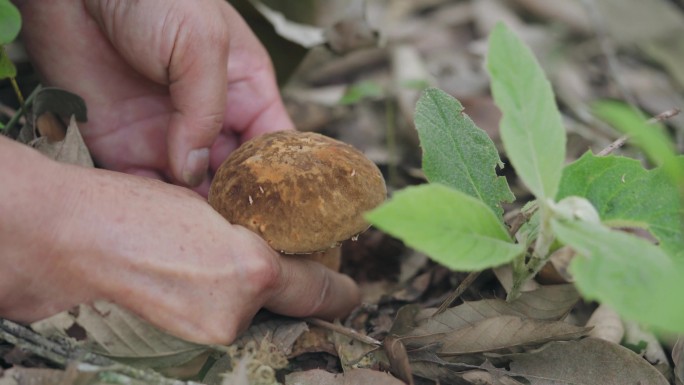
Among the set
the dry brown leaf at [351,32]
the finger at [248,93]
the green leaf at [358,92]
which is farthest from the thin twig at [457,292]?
the dry brown leaf at [351,32]

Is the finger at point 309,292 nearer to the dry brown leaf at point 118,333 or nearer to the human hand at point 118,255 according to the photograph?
the human hand at point 118,255

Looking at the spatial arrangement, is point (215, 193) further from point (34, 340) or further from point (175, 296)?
point (34, 340)

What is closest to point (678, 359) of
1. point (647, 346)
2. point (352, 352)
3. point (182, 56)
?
point (647, 346)

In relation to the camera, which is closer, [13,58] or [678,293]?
[678,293]

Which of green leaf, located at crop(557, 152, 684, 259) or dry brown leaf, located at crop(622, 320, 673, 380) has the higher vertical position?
green leaf, located at crop(557, 152, 684, 259)

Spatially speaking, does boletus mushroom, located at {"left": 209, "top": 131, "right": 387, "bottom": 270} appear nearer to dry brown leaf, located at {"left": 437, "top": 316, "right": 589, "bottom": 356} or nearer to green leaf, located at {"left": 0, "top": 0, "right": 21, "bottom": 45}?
dry brown leaf, located at {"left": 437, "top": 316, "right": 589, "bottom": 356}

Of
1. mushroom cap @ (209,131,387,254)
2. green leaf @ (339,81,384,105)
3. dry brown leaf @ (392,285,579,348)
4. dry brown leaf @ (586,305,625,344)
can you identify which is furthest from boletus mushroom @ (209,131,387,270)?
green leaf @ (339,81,384,105)

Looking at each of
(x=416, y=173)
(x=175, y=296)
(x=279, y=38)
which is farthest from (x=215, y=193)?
(x=279, y=38)
